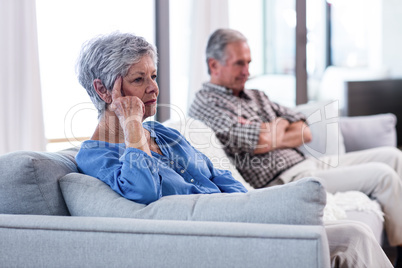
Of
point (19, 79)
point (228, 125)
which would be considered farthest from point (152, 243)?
point (19, 79)

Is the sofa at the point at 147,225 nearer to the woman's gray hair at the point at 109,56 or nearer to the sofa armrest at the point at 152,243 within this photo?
the sofa armrest at the point at 152,243

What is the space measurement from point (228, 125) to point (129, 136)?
116 centimetres

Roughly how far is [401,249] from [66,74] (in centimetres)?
199

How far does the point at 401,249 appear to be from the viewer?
2611 mm

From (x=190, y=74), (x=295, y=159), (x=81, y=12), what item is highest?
(x=81, y=12)

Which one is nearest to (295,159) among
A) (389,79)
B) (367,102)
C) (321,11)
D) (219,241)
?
(219,241)

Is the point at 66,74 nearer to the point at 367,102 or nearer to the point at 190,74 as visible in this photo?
the point at 190,74

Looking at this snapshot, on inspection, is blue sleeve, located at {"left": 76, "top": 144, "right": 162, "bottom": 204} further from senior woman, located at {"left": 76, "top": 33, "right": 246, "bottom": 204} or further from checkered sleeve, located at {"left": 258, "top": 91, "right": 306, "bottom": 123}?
checkered sleeve, located at {"left": 258, "top": 91, "right": 306, "bottom": 123}

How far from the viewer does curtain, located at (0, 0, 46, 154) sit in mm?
2572

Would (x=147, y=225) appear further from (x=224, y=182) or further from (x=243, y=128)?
(x=243, y=128)

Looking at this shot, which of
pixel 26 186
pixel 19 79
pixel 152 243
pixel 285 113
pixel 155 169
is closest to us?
pixel 152 243

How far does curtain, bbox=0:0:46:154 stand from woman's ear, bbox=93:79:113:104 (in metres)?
1.04

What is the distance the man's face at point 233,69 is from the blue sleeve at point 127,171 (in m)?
1.41

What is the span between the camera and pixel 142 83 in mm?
1733
